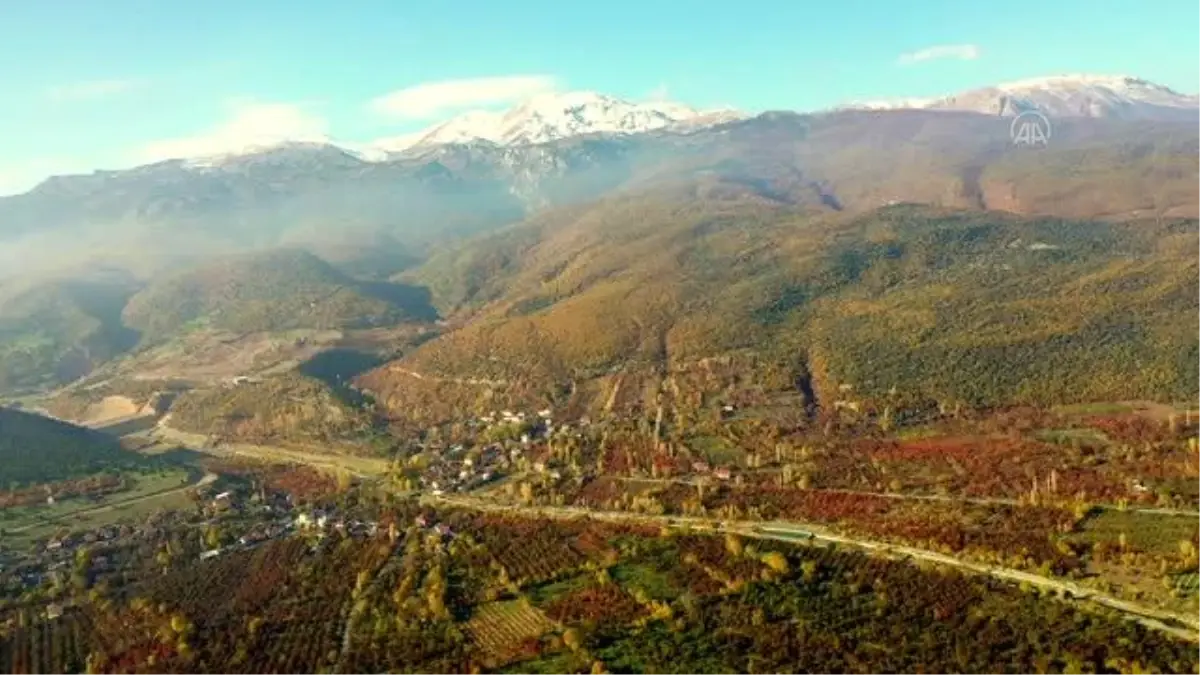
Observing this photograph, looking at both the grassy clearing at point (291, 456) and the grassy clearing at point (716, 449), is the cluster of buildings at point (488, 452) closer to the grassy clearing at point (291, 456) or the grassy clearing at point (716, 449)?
the grassy clearing at point (291, 456)

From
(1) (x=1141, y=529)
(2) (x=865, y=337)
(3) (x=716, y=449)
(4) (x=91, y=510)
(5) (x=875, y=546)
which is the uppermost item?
(2) (x=865, y=337)

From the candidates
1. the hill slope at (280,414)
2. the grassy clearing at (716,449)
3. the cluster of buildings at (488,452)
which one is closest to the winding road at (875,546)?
the cluster of buildings at (488,452)

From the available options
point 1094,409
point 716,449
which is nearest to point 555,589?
point 716,449

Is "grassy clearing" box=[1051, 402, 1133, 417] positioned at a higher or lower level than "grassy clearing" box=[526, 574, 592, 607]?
higher

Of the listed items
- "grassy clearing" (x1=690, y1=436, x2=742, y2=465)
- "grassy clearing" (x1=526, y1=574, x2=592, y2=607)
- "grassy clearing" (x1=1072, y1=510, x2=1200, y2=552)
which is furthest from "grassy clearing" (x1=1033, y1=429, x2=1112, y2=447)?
"grassy clearing" (x1=526, y1=574, x2=592, y2=607)

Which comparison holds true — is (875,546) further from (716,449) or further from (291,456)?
(291,456)

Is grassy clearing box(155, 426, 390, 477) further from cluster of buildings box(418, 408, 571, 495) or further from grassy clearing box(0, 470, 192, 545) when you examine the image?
grassy clearing box(0, 470, 192, 545)
